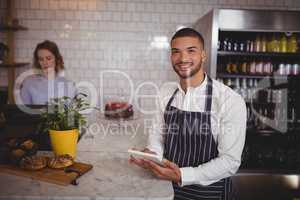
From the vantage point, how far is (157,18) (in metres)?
3.64

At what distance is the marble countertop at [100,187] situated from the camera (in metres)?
1.14

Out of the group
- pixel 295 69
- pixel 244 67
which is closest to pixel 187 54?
pixel 244 67

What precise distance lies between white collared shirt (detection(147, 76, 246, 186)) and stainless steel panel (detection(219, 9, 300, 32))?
1.07m

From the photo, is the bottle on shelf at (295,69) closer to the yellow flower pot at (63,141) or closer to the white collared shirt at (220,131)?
the white collared shirt at (220,131)

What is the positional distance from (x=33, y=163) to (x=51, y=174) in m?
0.12

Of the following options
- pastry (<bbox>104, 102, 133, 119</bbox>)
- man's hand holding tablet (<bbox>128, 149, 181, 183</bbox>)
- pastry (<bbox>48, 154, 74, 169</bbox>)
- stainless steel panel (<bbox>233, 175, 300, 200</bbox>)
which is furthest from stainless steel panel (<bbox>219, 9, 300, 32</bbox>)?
pastry (<bbox>48, 154, 74, 169</bbox>)

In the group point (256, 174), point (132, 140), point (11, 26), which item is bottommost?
point (256, 174)

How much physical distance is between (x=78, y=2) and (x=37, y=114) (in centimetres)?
206

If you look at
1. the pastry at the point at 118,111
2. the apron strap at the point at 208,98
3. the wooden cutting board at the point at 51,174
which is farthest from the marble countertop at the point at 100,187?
the pastry at the point at 118,111

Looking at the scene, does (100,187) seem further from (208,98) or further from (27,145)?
(208,98)

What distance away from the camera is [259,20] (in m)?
2.71

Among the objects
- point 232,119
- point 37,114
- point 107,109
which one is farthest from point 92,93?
point 232,119

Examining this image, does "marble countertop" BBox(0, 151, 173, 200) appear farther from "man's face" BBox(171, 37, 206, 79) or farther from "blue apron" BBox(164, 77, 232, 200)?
"man's face" BBox(171, 37, 206, 79)

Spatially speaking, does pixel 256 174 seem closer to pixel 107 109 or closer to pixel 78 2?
pixel 107 109
